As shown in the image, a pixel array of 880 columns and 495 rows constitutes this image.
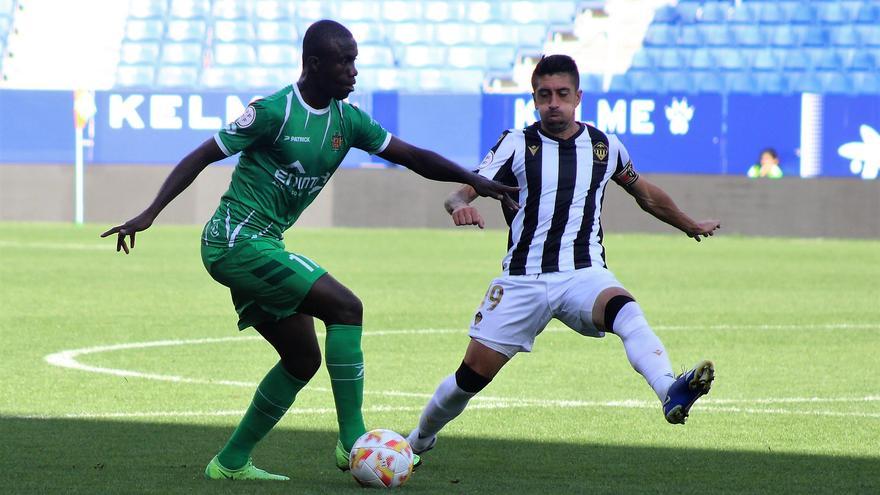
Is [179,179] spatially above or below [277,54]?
above

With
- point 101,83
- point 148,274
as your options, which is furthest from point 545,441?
point 101,83

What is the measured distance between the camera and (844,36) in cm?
3062

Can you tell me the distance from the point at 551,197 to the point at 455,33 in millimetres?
26872

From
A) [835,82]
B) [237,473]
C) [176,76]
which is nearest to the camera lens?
[237,473]

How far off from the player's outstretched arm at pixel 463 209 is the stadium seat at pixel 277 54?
26.0m

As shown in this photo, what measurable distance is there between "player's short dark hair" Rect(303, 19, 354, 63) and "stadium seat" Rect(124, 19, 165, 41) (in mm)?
27773

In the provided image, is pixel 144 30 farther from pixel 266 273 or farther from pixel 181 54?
pixel 266 273

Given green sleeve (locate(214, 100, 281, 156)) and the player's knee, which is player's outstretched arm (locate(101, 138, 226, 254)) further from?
the player's knee

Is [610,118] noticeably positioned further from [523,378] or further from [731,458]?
[731,458]

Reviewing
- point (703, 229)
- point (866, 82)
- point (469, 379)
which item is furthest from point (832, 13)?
point (469, 379)

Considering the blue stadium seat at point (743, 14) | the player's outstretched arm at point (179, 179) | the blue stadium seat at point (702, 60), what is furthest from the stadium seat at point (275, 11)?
the player's outstretched arm at point (179, 179)

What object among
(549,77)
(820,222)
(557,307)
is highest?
(549,77)

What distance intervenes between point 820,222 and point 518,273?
19427mm

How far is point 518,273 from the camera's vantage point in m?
6.30
